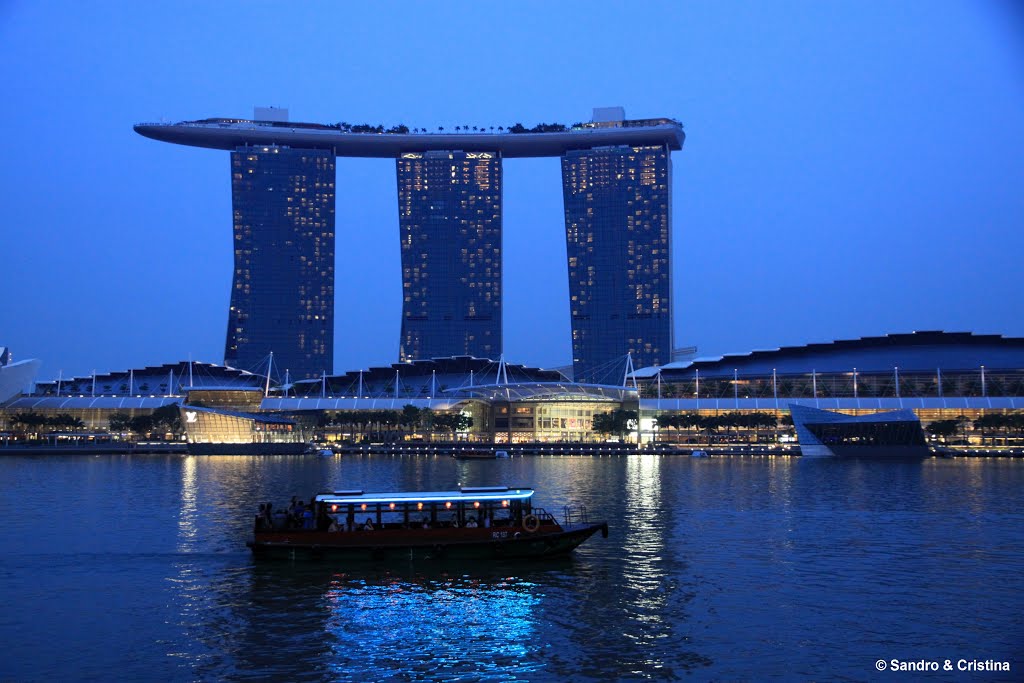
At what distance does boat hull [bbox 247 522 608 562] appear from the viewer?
42.1 metres

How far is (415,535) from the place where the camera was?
42.5 metres

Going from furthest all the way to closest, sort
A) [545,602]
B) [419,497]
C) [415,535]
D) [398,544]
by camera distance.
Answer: [419,497] < [415,535] < [398,544] < [545,602]

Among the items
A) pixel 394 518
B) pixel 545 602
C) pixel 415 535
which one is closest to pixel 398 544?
pixel 415 535

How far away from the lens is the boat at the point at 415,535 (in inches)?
1661

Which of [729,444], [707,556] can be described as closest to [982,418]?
[729,444]

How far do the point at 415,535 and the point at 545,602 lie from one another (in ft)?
30.4

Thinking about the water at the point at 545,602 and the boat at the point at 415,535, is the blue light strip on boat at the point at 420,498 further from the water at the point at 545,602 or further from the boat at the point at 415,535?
the water at the point at 545,602

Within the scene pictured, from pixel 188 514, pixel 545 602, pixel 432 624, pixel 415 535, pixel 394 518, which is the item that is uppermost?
pixel 415 535

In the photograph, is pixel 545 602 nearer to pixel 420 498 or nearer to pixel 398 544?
pixel 398 544

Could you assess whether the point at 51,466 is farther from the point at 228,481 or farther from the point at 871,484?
the point at 871,484

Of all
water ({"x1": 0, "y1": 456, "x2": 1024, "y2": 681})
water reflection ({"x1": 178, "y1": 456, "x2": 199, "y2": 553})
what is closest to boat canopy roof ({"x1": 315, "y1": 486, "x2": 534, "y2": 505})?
water ({"x1": 0, "y1": 456, "x2": 1024, "y2": 681})

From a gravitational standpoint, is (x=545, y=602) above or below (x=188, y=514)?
below

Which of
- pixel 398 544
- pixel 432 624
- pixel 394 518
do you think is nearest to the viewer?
pixel 432 624

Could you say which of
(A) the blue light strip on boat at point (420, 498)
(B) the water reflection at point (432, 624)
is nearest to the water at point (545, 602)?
(B) the water reflection at point (432, 624)
